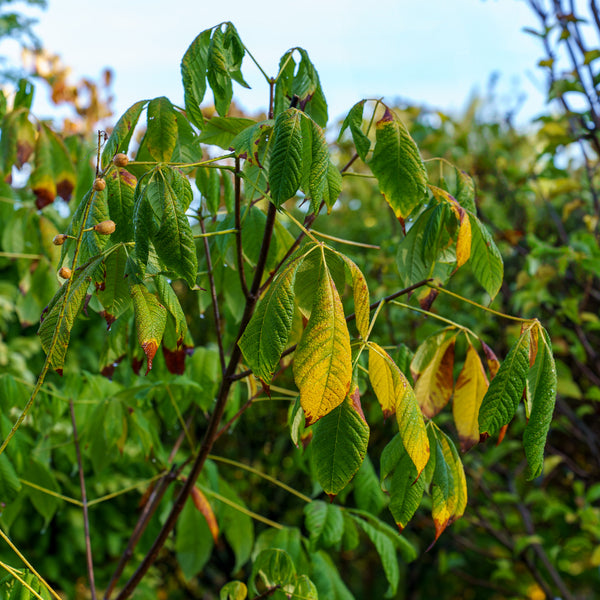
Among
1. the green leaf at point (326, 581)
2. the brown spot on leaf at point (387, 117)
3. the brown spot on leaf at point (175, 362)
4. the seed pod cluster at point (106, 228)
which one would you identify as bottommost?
the green leaf at point (326, 581)

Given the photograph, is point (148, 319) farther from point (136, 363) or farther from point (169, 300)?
point (136, 363)

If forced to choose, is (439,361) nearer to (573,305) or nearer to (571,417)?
(573,305)

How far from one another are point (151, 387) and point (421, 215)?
87cm

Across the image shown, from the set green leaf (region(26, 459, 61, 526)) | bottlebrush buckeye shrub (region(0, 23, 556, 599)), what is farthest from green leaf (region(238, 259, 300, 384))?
green leaf (region(26, 459, 61, 526))

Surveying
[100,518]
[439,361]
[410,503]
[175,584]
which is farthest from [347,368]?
[175,584]

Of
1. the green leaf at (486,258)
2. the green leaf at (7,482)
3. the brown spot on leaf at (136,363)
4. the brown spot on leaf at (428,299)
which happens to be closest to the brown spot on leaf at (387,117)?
the green leaf at (486,258)

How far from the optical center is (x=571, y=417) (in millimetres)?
3096

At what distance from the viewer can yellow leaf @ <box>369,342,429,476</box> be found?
0.84m

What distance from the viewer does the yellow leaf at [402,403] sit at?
2.75 feet

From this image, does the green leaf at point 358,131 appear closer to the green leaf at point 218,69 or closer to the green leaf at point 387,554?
the green leaf at point 218,69

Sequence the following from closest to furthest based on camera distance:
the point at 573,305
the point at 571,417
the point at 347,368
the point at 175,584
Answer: the point at 347,368 < the point at 573,305 < the point at 571,417 < the point at 175,584

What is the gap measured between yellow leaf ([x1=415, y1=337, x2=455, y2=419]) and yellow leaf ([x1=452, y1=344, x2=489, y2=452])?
0.04 m

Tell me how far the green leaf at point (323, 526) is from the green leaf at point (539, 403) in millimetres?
691

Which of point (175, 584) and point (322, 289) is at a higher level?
point (322, 289)
